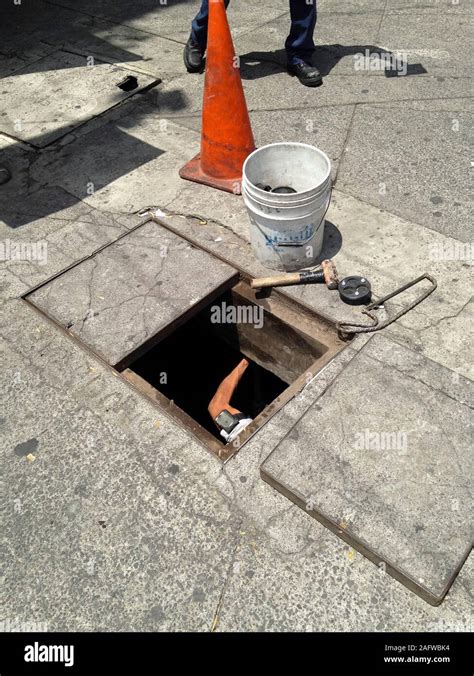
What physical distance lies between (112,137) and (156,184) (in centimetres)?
101

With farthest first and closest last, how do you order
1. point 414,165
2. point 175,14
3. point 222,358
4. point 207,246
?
point 175,14, point 414,165, point 222,358, point 207,246

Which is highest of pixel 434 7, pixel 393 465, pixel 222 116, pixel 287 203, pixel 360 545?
pixel 434 7

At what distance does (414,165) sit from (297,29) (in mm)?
2130

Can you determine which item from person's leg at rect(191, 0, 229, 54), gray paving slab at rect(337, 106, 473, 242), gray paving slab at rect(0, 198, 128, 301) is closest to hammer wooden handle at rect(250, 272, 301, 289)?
gray paving slab at rect(337, 106, 473, 242)

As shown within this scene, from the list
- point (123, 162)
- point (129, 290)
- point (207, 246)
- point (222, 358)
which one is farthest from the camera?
point (123, 162)

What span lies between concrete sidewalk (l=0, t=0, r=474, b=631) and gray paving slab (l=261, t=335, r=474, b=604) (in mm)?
54

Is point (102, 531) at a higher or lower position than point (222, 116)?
lower

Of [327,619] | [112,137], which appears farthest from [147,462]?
[112,137]

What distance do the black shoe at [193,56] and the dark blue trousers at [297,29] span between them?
71 millimetres

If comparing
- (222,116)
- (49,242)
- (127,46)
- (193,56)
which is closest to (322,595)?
(49,242)

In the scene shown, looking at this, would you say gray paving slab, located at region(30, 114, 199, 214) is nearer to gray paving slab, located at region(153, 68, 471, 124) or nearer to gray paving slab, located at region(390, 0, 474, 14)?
gray paving slab, located at region(153, 68, 471, 124)

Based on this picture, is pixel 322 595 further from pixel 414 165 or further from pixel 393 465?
pixel 414 165

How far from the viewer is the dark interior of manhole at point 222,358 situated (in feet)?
10.9

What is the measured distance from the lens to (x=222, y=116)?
390 cm
